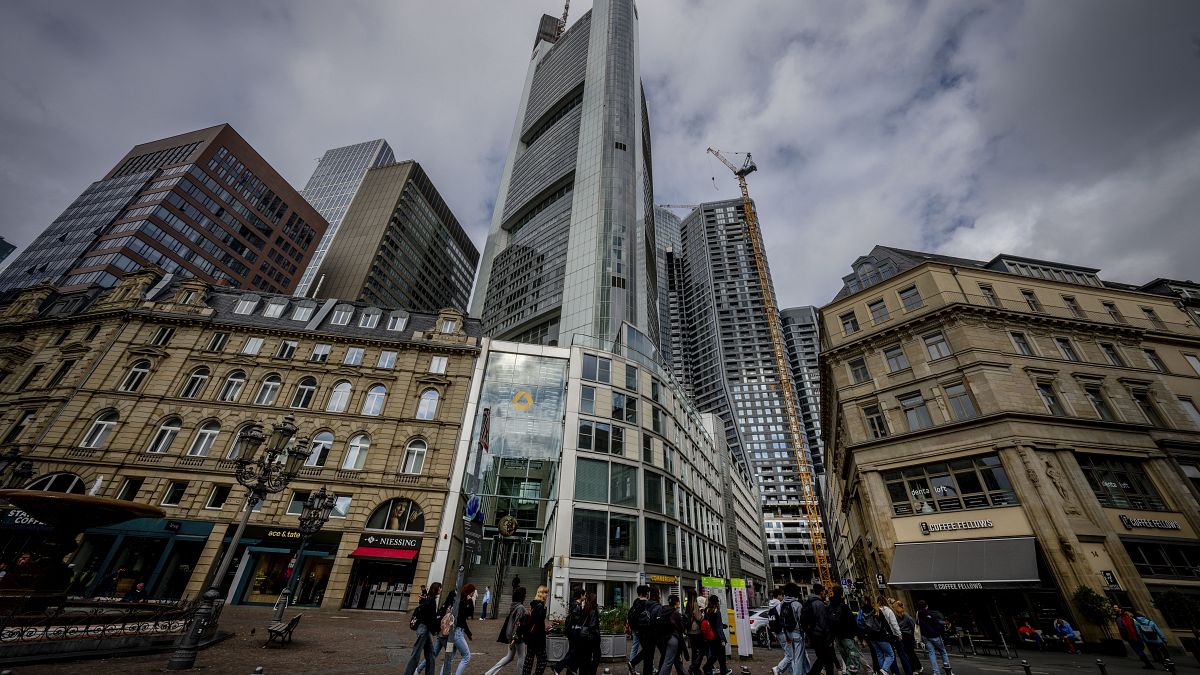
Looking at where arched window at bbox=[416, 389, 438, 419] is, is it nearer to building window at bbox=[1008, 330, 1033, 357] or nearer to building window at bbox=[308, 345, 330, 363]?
building window at bbox=[308, 345, 330, 363]

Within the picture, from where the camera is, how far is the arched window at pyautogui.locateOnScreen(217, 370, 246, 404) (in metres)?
27.9

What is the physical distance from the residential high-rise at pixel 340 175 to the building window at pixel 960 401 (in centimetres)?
13348

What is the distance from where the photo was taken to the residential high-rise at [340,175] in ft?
408

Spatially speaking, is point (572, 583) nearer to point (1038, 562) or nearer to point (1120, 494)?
point (1038, 562)

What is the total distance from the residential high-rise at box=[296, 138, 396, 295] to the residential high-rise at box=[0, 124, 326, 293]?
4204 cm

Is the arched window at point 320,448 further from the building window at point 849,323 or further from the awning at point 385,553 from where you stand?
the building window at point 849,323

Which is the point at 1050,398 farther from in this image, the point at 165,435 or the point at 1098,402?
the point at 165,435

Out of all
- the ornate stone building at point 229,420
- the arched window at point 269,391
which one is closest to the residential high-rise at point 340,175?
the ornate stone building at point 229,420

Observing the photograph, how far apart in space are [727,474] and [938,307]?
45773 millimetres

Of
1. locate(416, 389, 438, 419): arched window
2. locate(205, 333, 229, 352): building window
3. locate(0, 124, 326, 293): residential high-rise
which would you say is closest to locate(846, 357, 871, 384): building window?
locate(416, 389, 438, 419): arched window

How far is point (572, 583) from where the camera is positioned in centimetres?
2486

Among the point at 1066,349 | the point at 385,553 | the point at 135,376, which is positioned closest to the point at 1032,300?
the point at 1066,349

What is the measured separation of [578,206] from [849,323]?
144 ft

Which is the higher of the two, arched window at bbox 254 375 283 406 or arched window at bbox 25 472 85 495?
arched window at bbox 254 375 283 406
